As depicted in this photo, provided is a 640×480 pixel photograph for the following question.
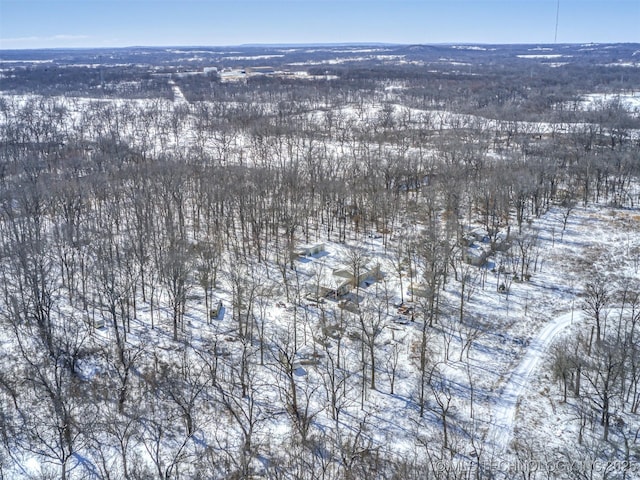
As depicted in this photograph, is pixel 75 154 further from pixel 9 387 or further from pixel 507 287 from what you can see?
pixel 507 287

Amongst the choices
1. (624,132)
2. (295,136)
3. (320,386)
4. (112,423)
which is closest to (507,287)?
(320,386)

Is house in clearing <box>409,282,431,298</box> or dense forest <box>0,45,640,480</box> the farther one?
house in clearing <box>409,282,431,298</box>

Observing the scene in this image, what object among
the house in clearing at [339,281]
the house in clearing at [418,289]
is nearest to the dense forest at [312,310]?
the house in clearing at [339,281]

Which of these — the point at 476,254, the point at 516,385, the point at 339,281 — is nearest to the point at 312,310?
the point at 339,281

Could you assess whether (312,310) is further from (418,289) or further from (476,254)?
(476,254)

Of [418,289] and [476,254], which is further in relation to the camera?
[476,254]

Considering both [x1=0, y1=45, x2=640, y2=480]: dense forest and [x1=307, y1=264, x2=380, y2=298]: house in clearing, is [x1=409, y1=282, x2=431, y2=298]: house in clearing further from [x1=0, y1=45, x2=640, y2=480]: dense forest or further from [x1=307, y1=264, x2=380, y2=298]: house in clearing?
[x1=307, y1=264, x2=380, y2=298]: house in clearing

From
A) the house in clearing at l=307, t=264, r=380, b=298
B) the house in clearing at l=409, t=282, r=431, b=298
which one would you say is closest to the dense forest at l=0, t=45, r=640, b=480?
the house in clearing at l=307, t=264, r=380, b=298
